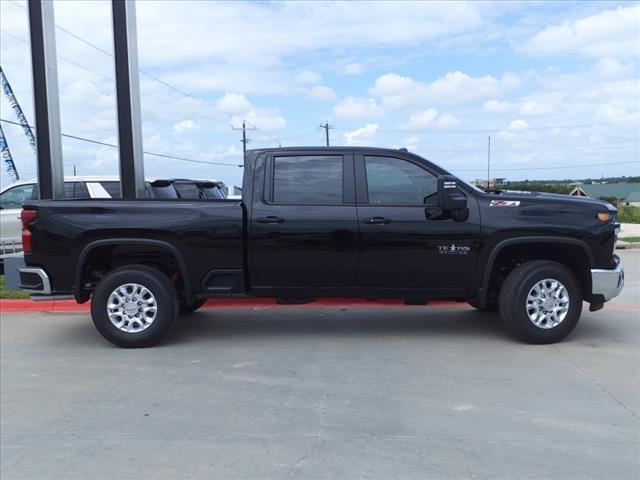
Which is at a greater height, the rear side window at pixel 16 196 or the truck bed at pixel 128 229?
the rear side window at pixel 16 196

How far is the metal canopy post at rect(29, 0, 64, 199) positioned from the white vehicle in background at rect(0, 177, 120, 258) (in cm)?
111

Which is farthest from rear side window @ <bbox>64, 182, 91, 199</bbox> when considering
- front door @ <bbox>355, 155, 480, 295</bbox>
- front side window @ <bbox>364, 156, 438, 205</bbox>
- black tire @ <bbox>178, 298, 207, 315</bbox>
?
front side window @ <bbox>364, 156, 438, 205</bbox>

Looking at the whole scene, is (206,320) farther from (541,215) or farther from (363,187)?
(541,215)

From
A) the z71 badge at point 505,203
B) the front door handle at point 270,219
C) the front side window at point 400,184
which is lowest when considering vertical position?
the front door handle at point 270,219

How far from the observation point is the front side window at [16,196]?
10.6m

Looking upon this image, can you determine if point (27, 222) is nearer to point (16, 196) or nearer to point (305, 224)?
point (305, 224)

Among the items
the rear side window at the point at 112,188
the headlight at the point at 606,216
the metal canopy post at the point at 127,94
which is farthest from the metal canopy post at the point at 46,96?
the headlight at the point at 606,216

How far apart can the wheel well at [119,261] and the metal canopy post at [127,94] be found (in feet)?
8.70

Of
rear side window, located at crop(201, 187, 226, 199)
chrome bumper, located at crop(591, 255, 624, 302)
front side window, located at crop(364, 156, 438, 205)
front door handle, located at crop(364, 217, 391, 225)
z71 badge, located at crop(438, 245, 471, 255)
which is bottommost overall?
chrome bumper, located at crop(591, 255, 624, 302)

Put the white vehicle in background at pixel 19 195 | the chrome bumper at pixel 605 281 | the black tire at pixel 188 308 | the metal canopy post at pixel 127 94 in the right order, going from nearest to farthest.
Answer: the chrome bumper at pixel 605 281 → the black tire at pixel 188 308 → the metal canopy post at pixel 127 94 → the white vehicle in background at pixel 19 195

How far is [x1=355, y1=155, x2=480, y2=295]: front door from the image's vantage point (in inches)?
227

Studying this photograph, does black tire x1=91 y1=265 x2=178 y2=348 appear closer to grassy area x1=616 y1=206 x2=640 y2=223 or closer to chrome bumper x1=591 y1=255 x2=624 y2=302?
chrome bumper x1=591 y1=255 x2=624 y2=302

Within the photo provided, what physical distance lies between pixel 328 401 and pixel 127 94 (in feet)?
20.2

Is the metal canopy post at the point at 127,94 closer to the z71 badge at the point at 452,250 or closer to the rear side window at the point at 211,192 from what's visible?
the rear side window at the point at 211,192
